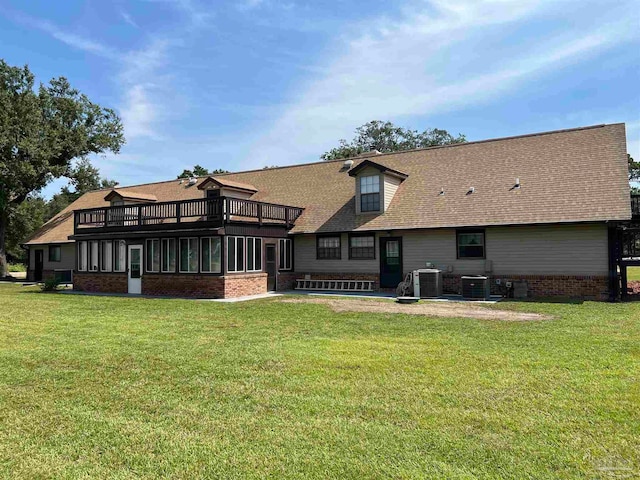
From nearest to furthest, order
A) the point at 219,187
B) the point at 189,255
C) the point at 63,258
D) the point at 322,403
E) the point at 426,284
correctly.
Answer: the point at 322,403 < the point at 426,284 < the point at 189,255 < the point at 219,187 < the point at 63,258

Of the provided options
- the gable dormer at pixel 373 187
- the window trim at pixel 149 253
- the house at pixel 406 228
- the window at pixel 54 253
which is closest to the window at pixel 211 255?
the house at pixel 406 228

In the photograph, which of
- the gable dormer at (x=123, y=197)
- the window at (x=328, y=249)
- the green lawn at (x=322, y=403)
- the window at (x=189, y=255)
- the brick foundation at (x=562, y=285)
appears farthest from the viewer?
the gable dormer at (x=123, y=197)

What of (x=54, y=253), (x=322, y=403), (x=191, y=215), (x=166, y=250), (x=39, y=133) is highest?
(x=39, y=133)

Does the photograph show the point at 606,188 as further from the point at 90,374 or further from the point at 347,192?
the point at 90,374

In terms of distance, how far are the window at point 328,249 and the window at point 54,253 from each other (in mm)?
18774

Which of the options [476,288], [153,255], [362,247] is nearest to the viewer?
[476,288]

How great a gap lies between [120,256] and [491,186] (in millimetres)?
16219

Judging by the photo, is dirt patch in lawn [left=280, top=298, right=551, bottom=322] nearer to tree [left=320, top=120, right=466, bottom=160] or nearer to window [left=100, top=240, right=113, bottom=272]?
window [left=100, top=240, right=113, bottom=272]

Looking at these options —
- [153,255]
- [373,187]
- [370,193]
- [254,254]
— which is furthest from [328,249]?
[153,255]

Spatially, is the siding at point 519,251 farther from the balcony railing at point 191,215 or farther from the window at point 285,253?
the balcony railing at point 191,215

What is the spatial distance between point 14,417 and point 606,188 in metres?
17.7

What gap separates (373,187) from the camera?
66.9ft

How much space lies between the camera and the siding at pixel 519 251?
15.7 metres

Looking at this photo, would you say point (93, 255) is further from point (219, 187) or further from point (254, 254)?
point (254, 254)
